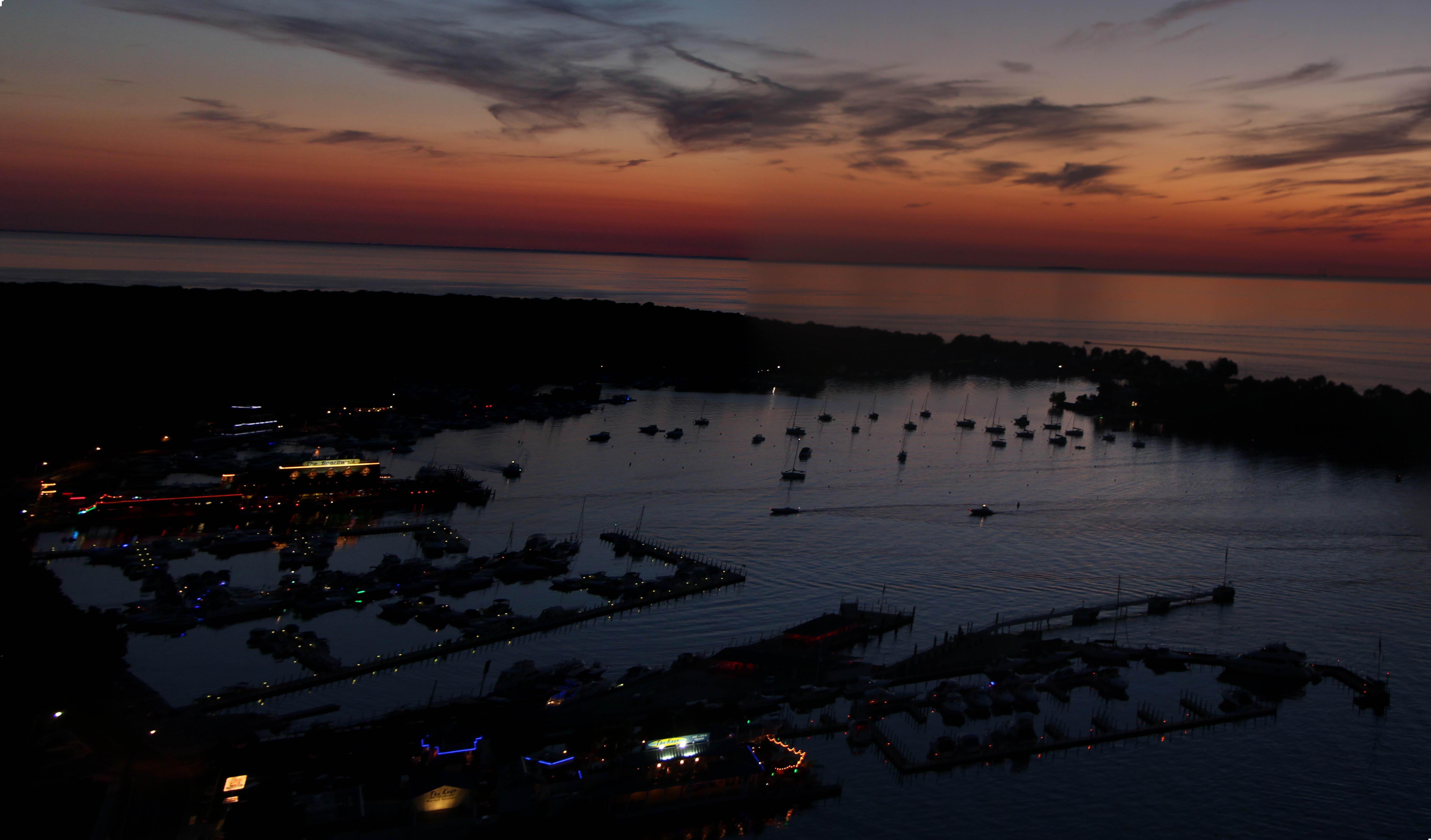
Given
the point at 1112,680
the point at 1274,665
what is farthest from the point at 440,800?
the point at 1274,665

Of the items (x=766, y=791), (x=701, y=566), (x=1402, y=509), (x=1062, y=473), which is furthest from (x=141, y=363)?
(x=1402, y=509)

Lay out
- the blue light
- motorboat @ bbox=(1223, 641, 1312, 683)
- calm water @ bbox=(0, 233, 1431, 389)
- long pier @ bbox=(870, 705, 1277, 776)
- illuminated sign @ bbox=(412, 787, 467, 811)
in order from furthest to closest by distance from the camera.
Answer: calm water @ bbox=(0, 233, 1431, 389) < motorboat @ bbox=(1223, 641, 1312, 683) < long pier @ bbox=(870, 705, 1277, 776) < the blue light < illuminated sign @ bbox=(412, 787, 467, 811)

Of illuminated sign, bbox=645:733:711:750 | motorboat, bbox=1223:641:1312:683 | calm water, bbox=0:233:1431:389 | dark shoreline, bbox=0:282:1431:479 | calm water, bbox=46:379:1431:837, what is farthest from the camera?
calm water, bbox=0:233:1431:389

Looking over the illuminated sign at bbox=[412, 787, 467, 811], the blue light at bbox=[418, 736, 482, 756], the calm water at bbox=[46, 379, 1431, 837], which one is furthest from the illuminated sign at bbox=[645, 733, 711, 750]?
the illuminated sign at bbox=[412, 787, 467, 811]

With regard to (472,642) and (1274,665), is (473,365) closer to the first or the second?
(472,642)

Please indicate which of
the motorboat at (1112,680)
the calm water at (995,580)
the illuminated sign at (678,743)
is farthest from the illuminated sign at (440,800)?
the motorboat at (1112,680)

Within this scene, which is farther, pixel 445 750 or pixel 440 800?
pixel 445 750

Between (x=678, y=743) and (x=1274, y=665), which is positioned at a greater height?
(x=1274, y=665)

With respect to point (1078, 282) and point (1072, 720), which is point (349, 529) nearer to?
point (1072, 720)

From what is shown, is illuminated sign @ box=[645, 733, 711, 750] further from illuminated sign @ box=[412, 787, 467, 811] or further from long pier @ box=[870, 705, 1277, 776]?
long pier @ box=[870, 705, 1277, 776]
